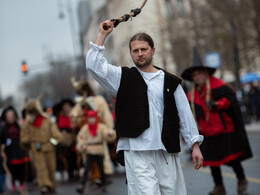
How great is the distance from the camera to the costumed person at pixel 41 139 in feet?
36.7

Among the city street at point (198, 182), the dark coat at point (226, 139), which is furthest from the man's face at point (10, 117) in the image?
the dark coat at point (226, 139)

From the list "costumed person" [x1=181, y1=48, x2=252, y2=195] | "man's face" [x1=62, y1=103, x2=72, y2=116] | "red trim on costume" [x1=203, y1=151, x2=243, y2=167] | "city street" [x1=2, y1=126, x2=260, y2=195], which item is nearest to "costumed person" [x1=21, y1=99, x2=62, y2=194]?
"city street" [x1=2, y1=126, x2=260, y2=195]

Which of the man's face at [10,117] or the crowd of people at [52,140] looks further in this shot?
the man's face at [10,117]

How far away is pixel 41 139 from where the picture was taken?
1119cm

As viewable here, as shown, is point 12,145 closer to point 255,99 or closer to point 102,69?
point 102,69

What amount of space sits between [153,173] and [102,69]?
98cm

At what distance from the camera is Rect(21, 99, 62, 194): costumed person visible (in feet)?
36.7

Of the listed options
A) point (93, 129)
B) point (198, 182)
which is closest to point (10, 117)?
point (93, 129)

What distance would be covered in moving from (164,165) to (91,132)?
18.5 feet

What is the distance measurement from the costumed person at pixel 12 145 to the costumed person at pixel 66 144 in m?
1.17

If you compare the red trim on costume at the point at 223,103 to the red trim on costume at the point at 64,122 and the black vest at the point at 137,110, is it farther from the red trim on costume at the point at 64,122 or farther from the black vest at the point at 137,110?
the red trim on costume at the point at 64,122

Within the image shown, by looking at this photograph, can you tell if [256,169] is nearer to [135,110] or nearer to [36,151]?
[36,151]

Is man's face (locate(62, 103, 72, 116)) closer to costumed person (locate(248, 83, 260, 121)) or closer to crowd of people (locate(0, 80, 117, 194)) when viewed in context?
crowd of people (locate(0, 80, 117, 194))

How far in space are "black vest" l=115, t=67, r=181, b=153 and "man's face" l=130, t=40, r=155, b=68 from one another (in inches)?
3.5
